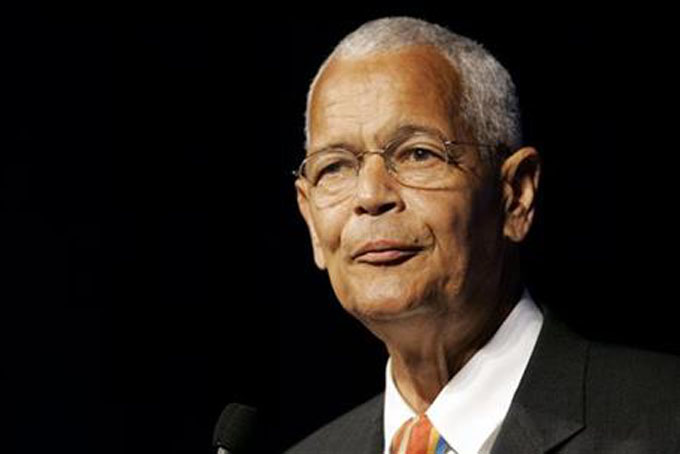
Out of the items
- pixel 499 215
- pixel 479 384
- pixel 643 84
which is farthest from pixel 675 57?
pixel 479 384

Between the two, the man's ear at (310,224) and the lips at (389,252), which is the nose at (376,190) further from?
the man's ear at (310,224)

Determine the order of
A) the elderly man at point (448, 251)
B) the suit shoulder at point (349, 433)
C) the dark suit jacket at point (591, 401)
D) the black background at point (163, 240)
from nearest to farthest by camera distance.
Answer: the dark suit jacket at point (591, 401) → the elderly man at point (448, 251) → the suit shoulder at point (349, 433) → the black background at point (163, 240)

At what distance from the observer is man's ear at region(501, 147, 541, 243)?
308 centimetres

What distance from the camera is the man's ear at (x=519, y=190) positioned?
3076 mm

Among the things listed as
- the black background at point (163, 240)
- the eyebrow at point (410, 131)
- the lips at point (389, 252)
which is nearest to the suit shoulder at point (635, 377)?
the lips at point (389, 252)

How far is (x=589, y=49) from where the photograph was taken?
3.86 meters

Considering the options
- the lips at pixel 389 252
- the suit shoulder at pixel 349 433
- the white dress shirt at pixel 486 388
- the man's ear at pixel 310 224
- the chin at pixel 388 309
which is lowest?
the suit shoulder at pixel 349 433

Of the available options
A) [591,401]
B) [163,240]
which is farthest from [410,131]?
[163,240]

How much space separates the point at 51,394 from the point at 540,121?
1686mm

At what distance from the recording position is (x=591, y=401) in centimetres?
283

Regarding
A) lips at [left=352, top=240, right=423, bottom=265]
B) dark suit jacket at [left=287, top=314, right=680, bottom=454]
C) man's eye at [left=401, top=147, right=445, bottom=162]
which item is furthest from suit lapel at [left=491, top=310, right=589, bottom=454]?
man's eye at [left=401, top=147, right=445, bottom=162]

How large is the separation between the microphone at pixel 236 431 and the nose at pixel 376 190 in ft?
1.61

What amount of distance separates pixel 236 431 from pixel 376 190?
0.58 m

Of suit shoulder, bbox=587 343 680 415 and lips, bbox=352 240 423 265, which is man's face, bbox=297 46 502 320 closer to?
lips, bbox=352 240 423 265
